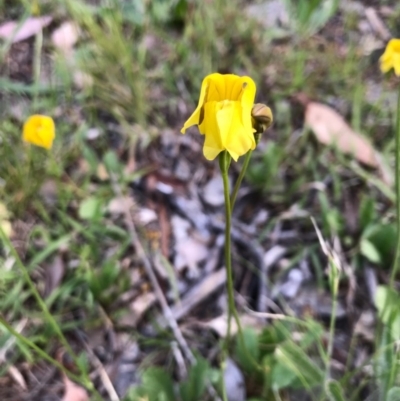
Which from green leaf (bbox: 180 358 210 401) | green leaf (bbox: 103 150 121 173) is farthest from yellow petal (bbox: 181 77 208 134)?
green leaf (bbox: 103 150 121 173)

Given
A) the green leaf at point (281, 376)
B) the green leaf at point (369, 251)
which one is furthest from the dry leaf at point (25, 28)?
the green leaf at point (281, 376)

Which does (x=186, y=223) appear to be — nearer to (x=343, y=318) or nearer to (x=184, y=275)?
(x=184, y=275)

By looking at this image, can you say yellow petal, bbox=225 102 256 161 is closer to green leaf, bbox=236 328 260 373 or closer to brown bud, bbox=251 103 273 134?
brown bud, bbox=251 103 273 134

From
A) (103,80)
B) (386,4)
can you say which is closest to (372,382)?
(103,80)

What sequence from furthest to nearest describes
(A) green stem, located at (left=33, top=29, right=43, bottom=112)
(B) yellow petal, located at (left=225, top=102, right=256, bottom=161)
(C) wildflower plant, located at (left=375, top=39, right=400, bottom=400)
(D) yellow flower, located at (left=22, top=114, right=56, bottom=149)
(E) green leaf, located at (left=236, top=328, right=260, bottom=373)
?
(A) green stem, located at (left=33, top=29, right=43, bottom=112), (D) yellow flower, located at (left=22, top=114, right=56, bottom=149), (E) green leaf, located at (left=236, top=328, right=260, bottom=373), (C) wildflower plant, located at (left=375, top=39, right=400, bottom=400), (B) yellow petal, located at (left=225, top=102, right=256, bottom=161)

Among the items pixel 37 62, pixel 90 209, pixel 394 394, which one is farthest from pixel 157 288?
pixel 37 62
